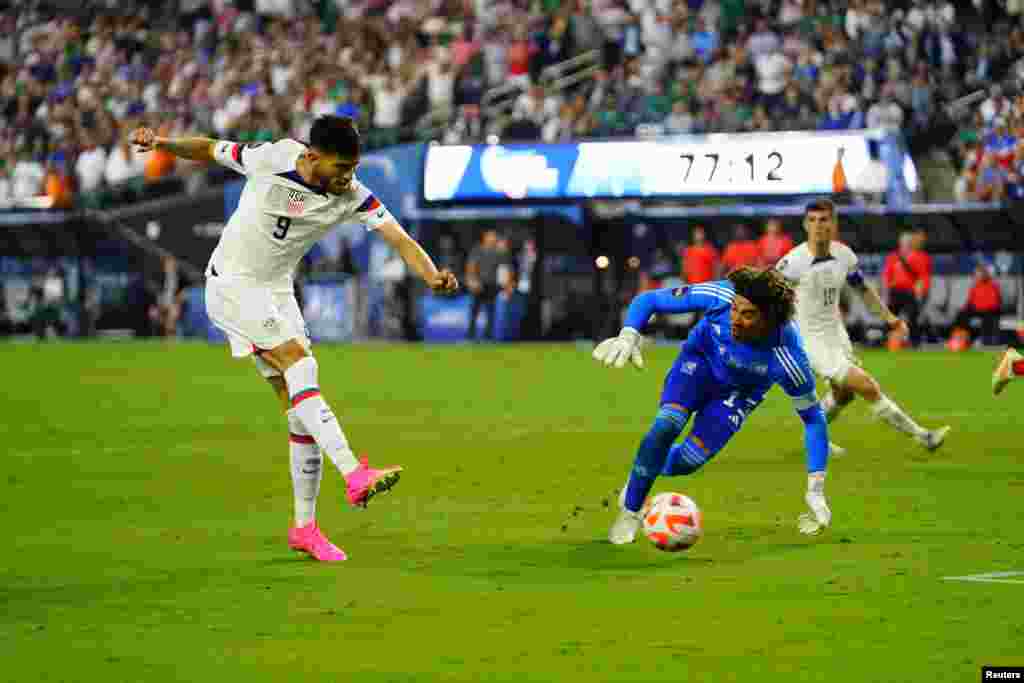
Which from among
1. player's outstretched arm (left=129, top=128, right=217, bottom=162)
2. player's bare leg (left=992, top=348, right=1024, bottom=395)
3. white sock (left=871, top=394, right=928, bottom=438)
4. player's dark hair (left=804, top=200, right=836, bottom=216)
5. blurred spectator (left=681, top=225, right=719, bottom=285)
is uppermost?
player's outstretched arm (left=129, top=128, right=217, bottom=162)

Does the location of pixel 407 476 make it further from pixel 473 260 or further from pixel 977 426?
pixel 473 260

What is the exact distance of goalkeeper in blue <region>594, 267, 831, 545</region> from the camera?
34.9 feet

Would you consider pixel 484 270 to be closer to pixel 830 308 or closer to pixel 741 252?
pixel 741 252

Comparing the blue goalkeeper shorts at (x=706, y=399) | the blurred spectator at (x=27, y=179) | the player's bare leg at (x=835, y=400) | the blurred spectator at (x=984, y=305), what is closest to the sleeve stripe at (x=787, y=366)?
the blue goalkeeper shorts at (x=706, y=399)

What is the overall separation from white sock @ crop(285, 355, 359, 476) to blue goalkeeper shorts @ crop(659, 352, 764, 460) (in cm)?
212

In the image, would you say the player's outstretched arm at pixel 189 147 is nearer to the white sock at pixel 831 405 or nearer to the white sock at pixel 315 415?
the white sock at pixel 315 415

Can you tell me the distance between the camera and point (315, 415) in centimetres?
1005

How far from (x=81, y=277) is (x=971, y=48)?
1807cm

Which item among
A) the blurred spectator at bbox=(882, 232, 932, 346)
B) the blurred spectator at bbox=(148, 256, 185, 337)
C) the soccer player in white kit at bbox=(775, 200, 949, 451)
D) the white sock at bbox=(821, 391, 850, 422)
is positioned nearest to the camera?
the soccer player in white kit at bbox=(775, 200, 949, 451)

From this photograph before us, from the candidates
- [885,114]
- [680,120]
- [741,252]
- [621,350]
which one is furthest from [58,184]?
[621,350]

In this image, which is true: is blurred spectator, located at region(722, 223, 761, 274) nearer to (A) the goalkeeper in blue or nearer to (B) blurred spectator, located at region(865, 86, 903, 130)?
(B) blurred spectator, located at region(865, 86, 903, 130)

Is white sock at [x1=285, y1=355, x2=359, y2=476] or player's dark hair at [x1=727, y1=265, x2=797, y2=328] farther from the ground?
player's dark hair at [x1=727, y1=265, x2=797, y2=328]

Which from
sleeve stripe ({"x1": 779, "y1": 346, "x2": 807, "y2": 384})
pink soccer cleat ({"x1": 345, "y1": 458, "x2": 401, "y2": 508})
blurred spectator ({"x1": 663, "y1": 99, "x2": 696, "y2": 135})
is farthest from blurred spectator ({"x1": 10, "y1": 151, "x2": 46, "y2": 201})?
pink soccer cleat ({"x1": 345, "y1": 458, "x2": 401, "y2": 508})

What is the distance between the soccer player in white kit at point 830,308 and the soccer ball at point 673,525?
224 inches
